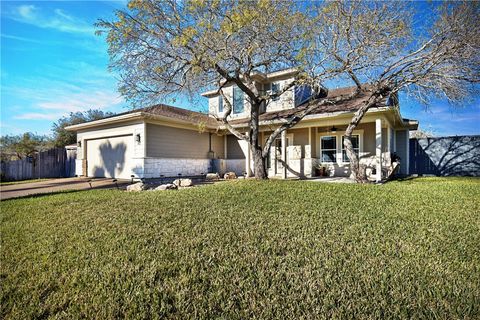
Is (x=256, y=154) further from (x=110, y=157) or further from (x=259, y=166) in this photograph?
(x=110, y=157)

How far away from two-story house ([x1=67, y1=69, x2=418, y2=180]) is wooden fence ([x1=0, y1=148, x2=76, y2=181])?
7.08 feet

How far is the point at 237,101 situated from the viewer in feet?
50.0

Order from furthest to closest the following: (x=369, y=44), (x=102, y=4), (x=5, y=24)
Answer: (x=369, y=44), (x=102, y=4), (x=5, y=24)

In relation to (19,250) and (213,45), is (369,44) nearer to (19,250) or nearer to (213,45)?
(213,45)

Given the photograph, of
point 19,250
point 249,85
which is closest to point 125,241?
point 19,250

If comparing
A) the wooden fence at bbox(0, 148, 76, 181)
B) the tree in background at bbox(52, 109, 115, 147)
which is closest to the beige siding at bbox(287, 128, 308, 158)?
the wooden fence at bbox(0, 148, 76, 181)

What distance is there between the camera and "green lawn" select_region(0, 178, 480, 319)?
2.17m

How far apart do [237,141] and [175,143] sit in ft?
13.7

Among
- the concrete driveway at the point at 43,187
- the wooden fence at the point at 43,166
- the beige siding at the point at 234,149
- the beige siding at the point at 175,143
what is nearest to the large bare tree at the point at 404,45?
the beige siding at the point at 234,149

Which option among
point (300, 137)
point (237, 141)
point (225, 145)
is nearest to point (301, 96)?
point (300, 137)

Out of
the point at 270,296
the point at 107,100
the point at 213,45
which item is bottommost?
the point at 270,296

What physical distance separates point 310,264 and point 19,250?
3.99 m

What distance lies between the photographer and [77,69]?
358 inches

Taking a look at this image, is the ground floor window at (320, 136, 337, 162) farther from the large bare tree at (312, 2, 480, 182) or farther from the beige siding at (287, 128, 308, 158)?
the large bare tree at (312, 2, 480, 182)
